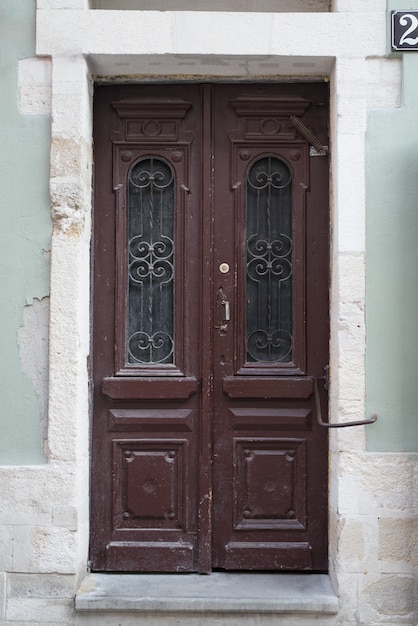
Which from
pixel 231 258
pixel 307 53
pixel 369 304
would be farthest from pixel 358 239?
pixel 307 53

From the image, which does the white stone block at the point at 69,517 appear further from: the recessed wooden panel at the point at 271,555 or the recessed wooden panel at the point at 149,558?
the recessed wooden panel at the point at 271,555

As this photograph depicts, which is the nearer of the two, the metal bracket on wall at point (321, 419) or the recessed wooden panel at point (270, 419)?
the metal bracket on wall at point (321, 419)

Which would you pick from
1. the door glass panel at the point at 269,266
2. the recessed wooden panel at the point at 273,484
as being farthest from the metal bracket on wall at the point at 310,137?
the recessed wooden panel at the point at 273,484

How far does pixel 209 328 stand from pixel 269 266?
0.49 m

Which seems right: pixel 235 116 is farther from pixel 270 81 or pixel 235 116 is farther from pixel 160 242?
pixel 160 242

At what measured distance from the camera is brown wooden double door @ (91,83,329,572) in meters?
4.41

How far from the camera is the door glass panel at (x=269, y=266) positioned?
14.7 feet

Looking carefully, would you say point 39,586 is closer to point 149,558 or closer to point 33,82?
point 149,558

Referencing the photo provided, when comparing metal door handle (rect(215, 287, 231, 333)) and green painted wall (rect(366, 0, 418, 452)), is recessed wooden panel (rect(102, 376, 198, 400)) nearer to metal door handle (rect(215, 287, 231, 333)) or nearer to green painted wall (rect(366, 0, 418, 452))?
metal door handle (rect(215, 287, 231, 333))

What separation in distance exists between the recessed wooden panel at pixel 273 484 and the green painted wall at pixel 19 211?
3.80 feet

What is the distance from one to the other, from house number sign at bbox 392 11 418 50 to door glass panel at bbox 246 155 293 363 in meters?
0.88

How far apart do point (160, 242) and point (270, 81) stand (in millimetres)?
1104

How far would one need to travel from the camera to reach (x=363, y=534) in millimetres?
4078

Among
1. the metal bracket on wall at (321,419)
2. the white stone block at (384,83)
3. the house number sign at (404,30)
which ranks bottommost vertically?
the metal bracket on wall at (321,419)
